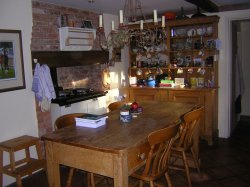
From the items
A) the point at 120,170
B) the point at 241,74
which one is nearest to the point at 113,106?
the point at 120,170

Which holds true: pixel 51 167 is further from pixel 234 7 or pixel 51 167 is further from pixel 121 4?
pixel 234 7

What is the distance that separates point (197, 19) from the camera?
4816mm

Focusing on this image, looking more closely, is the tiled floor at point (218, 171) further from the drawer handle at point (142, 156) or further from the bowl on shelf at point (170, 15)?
the bowl on shelf at point (170, 15)

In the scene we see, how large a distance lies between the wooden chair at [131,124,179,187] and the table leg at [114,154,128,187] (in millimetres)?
277

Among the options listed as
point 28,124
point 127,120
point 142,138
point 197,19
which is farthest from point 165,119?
point 197,19

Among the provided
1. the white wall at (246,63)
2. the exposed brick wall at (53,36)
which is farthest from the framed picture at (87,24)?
the white wall at (246,63)

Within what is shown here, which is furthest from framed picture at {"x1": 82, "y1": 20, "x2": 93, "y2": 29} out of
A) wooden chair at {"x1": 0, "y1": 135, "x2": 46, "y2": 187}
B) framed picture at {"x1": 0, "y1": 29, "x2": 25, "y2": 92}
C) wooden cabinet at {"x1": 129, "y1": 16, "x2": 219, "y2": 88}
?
wooden chair at {"x1": 0, "y1": 135, "x2": 46, "y2": 187}

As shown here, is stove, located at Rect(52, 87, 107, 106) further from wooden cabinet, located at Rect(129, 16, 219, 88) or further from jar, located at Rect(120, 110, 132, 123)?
jar, located at Rect(120, 110, 132, 123)

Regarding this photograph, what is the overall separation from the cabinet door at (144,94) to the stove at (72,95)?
0.86m

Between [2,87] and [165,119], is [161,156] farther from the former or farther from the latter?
[2,87]

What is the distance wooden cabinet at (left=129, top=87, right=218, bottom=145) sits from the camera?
4.77 metres

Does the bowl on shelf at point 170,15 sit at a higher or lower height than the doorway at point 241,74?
higher

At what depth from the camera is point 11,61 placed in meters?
3.54

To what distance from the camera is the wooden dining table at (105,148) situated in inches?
86.6
